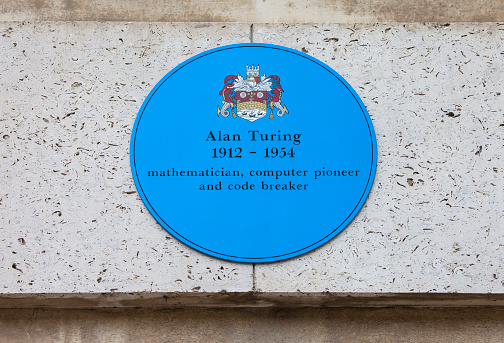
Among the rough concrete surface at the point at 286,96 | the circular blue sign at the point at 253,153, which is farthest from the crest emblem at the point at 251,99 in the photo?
the rough concrete surface at the point at 286,96

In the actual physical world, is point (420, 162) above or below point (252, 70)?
below

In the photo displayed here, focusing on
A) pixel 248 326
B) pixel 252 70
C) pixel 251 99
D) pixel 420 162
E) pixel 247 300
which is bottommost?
pixel 248 326

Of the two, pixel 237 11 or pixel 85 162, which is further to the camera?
pixel 237 11

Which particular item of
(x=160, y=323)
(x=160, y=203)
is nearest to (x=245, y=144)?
(x=160, y=203)

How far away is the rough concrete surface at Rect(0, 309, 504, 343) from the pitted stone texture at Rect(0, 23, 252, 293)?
194 millimetres

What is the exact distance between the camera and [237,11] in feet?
7.04

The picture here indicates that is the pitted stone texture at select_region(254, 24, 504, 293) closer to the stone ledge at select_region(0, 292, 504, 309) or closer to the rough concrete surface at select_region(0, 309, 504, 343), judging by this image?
the stone ledge at select_region(0, 292, 504, 309)

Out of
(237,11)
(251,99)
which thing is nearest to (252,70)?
(251,99)

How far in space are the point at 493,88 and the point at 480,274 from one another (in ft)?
2.75

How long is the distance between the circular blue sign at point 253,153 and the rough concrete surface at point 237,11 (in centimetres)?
24

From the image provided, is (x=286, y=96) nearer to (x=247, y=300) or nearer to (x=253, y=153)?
(x=253, y=153)

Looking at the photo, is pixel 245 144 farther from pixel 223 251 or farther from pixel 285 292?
pixel 285 292

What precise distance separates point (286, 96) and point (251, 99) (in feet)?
0.52

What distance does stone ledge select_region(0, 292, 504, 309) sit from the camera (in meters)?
1.87
